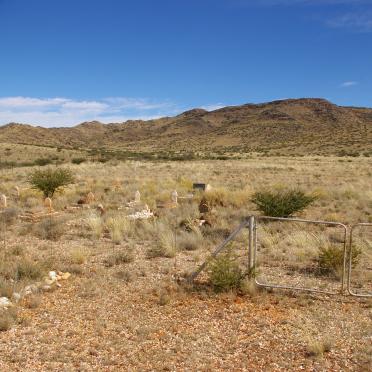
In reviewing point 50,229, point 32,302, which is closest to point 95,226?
point 50,229

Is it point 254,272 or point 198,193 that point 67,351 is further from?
point 198,193

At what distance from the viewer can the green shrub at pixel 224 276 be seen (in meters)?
8.88

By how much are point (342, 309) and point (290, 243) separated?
4340 millimetres

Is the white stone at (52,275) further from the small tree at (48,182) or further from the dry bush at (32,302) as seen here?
the small tree at (48,182)

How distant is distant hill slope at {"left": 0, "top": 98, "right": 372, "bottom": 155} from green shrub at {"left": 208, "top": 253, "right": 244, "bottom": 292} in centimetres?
8027

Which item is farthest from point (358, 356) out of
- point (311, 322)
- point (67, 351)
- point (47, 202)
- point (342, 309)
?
point (47, 202)

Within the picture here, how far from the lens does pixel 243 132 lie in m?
142

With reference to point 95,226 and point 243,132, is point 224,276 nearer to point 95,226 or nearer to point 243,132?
point 95,226

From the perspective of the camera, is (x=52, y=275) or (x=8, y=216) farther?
(x=8, y=216)

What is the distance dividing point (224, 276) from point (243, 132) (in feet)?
442

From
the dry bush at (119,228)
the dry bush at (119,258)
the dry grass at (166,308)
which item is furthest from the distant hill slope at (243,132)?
the dry bush at (119,258)

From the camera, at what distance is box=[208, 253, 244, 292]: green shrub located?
8.88m

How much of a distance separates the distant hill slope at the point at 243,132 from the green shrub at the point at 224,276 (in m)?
80.3

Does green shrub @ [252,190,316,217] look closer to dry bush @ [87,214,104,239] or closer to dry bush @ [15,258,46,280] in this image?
dry bush @ [87,214,104,239]
